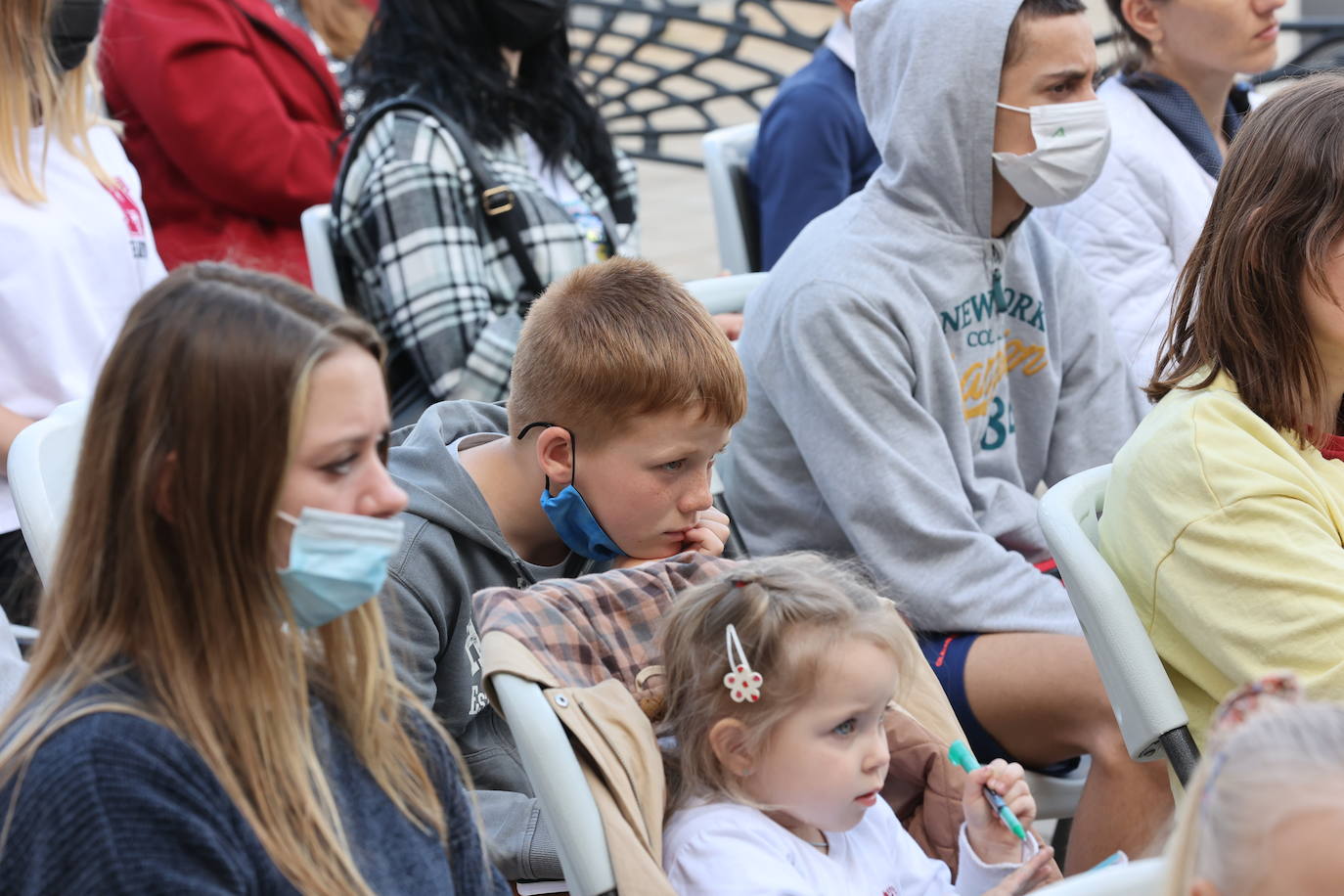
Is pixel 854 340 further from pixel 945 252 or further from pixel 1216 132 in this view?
pixel 1216 132

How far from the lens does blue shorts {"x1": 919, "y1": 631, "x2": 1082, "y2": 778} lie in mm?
2219

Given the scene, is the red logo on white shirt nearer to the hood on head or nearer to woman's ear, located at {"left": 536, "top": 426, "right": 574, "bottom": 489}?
woman's ear, located at {"left": 536, "top": 426, "right": 574, "bottom": 489}

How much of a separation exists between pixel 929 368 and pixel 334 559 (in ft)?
4.32

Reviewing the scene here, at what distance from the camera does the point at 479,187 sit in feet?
9.67

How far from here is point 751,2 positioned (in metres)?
8.30

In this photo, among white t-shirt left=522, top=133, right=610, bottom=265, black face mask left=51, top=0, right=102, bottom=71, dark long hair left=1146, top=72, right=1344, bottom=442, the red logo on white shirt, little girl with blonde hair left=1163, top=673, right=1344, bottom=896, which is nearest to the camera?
little girl with blonde hair left=1163, top=673, right=1344, bottom=896

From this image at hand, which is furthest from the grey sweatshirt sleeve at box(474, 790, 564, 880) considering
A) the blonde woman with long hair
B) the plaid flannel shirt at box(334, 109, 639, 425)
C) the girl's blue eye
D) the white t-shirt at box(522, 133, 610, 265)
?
the white t-shirt at box(522, 133, 610, 265)

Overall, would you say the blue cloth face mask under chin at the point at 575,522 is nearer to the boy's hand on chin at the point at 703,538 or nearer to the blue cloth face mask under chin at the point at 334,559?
the boy's hand on chin at the point at 703,538

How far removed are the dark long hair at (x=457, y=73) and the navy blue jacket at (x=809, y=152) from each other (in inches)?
18.7

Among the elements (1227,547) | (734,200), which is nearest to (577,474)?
(1227,547)

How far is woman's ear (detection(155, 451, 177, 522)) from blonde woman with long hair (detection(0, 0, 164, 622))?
112cm

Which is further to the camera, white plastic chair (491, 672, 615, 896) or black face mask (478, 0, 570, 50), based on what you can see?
black face mask (478, 0, 570, 50)

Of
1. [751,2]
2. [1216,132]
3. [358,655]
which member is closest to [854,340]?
[358,655]

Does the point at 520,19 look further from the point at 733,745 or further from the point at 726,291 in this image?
the point at 733,745
